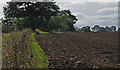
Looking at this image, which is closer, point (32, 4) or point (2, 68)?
point (2, 68)

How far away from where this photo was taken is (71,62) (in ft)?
20.4

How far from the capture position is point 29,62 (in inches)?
232

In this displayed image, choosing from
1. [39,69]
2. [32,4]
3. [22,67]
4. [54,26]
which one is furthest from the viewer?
[54,26]

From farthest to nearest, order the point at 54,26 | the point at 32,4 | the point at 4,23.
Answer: the point at 54,26, the point at 4,23, the point at 32,4

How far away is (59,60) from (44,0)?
1951 cm

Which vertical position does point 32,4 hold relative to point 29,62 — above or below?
above

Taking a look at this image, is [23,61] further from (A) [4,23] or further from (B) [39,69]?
(A) [4,23]

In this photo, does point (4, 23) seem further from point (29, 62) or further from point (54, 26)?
point (29, 62)

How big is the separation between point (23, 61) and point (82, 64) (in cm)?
216

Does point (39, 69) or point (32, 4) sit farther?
point (32, 4)

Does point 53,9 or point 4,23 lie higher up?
point 53,9

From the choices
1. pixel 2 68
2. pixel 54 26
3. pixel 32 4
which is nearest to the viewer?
pixel 2 68

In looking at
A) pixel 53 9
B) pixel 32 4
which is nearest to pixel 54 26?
pixel 53 9

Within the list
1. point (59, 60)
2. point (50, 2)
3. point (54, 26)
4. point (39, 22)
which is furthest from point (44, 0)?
point (59, 60)
